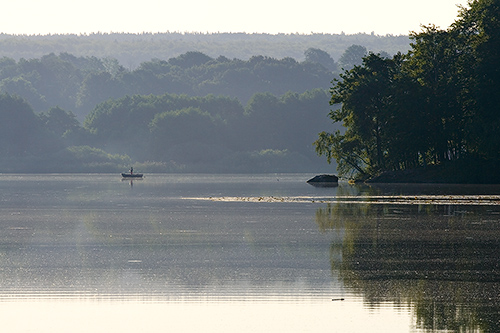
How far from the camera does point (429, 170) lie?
4021 inches

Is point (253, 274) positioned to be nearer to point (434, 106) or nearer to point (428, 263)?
point (428, 263)

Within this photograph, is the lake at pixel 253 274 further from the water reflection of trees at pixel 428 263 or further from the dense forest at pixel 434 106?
the dense forest at pixel 434 106

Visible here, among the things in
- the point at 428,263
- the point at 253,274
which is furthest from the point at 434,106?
the point at 253,274

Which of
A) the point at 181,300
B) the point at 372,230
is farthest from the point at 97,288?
the point at 372,230

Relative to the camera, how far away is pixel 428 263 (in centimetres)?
2491

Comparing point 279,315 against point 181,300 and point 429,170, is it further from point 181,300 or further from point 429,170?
point 429,170

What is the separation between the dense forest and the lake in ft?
176

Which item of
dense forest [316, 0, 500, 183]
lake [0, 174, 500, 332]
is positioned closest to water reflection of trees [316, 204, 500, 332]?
lake [0, 174, 500, 332]

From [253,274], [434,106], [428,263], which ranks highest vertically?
[434,106]

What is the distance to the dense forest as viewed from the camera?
9475cm

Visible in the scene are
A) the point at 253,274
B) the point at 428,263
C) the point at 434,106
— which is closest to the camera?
the point at 253,274

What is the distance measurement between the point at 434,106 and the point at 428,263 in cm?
7661

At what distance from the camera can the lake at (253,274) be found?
56.7 ft

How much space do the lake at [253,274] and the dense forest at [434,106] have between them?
2108 inches
